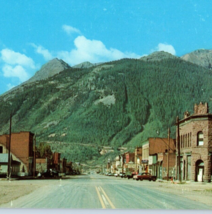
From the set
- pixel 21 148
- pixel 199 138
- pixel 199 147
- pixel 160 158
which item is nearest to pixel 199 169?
pixel 199 147

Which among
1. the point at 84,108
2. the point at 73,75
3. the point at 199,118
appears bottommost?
the point at 199,118

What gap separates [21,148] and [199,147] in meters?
43.4

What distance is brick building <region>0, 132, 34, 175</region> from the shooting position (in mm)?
91944

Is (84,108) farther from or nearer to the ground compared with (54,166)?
farther from the ground

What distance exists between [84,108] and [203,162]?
136561mm

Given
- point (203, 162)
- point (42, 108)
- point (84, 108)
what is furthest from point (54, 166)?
point (203, 162)

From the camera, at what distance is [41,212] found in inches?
808

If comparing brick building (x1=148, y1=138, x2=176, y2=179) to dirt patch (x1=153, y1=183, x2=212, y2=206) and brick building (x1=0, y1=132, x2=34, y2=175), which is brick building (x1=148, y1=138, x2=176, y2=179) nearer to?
dirt patch (x1=153, y1=183, x2=212, y2=206)

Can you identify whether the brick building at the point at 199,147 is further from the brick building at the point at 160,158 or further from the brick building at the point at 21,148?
the brick building at the point at 21,148

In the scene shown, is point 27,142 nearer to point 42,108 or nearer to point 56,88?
point 42,108

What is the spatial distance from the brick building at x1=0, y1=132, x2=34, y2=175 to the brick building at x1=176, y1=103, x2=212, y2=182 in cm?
3773

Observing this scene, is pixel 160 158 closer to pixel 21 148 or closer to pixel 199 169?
pixel 199 169

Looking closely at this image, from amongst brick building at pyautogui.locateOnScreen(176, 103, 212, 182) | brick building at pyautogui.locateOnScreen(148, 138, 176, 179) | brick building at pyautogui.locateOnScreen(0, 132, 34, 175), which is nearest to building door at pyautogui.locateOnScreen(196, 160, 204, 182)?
brick building at pyautogui.locateOnScreen(176, 103, 212, 182)

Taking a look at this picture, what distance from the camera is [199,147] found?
211 ft
